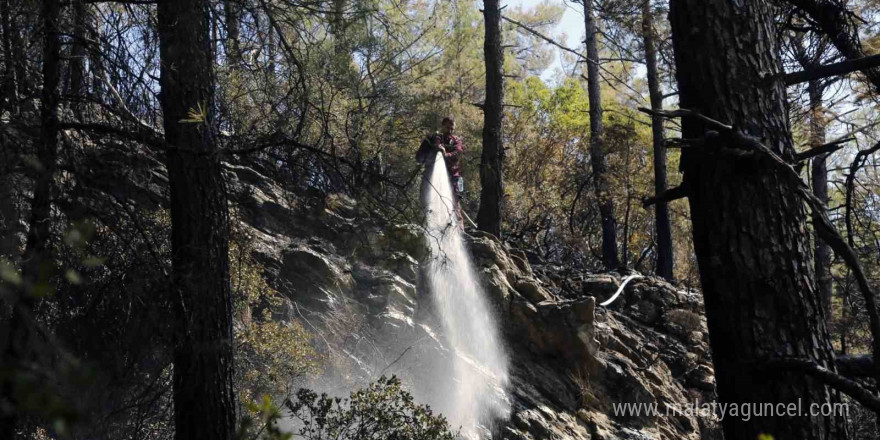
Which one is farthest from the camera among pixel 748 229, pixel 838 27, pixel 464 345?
pixel 464 345

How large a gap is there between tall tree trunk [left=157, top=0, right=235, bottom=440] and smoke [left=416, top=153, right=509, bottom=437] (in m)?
3.71

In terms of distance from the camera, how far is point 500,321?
9820 mm

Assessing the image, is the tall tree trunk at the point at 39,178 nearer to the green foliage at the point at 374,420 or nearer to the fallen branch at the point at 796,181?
the green foliage at the point at 374,420

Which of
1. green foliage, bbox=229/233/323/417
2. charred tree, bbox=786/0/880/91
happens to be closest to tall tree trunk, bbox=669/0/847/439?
charred tree, bbox=786/0/880/91

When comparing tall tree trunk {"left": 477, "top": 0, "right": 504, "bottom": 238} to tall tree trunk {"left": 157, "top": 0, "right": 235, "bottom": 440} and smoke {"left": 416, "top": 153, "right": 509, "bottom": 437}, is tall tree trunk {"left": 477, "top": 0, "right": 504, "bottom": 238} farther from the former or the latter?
tall tree trunk {"left": 157, "top": 0, "right": 235, "bottom": 440}

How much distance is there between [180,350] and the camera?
468 cm

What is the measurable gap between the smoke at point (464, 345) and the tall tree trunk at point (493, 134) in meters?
1.64

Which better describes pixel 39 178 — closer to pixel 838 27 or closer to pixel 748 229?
pixel 748 229

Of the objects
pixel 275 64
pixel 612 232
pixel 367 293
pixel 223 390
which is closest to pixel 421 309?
pixel 367 293

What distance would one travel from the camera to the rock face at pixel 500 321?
29.3 ft

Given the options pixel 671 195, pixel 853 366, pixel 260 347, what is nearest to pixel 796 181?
pixel 671 195

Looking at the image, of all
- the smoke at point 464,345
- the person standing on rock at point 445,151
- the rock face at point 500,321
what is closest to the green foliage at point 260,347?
the rock face at point 500,321

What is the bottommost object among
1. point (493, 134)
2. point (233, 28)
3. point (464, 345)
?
point (464, 345)

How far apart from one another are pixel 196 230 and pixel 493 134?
26.3 ft
